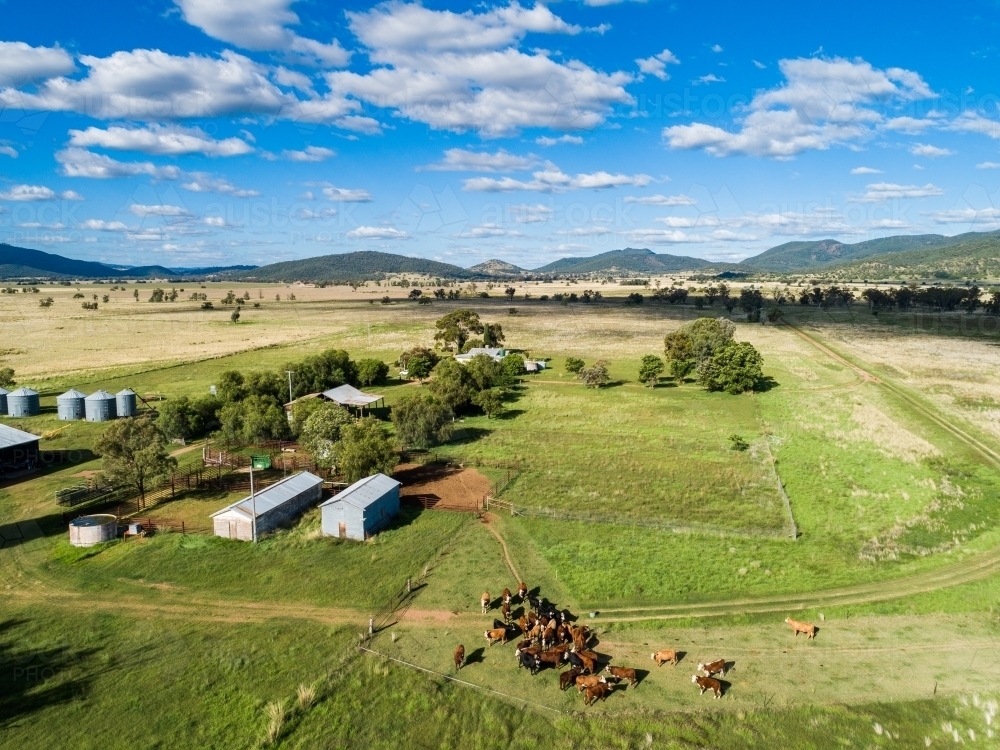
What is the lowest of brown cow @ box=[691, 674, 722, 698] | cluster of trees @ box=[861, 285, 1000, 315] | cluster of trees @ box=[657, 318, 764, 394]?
brown cow @ box=[691, 674, 722, 698]

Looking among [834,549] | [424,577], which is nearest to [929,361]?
[834,549]

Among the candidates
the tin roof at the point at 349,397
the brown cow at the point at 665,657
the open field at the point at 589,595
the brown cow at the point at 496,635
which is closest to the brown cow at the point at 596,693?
the open field at the point at 589,595

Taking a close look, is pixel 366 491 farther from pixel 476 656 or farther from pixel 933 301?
pixel 933 301

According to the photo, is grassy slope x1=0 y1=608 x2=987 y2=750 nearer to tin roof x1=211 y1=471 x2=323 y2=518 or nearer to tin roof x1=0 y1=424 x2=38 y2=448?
tin roof x1=211 y1=471 x2=323 y2=518

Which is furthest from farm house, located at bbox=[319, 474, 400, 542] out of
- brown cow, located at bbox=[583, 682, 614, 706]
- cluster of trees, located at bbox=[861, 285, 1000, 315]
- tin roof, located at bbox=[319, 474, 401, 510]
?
cluster of trees, located at bbox=[861, 285, 1000, 315]

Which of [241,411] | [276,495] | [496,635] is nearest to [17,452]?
[241,411]

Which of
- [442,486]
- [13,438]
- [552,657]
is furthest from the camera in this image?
[13,438]

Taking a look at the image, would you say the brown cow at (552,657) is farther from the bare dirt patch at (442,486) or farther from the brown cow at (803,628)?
the bare dirt patch at (442,486)
